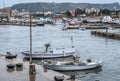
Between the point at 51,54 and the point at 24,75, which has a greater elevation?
the point at 24,75

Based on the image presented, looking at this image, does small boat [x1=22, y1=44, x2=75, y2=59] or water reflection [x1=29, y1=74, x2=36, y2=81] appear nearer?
water reflection [x1=29, y1=74, x2=36, y2=81]

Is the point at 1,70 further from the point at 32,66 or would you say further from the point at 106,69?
the point at 106,69

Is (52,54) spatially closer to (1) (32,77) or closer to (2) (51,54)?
(2) (51,54)

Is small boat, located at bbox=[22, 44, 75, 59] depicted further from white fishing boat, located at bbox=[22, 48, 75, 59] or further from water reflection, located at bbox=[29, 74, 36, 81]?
water reflection, located at bbox=[29, 74, 36, 81]

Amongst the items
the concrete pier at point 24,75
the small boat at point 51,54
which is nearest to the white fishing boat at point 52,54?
the small boat at point 51,54

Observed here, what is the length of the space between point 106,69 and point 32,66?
44.1 ft

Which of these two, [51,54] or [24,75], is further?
[51,54]

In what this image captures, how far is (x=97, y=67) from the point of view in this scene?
142 feet

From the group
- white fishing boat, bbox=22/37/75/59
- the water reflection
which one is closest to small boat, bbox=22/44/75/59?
white fishing boat, bbox=22/37/75/59

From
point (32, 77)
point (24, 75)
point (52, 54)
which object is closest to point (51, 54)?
point (52, 54)

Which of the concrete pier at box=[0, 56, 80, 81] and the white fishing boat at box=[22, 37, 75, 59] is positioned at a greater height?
the concrete pier at box=[0, 56, 80, 81]

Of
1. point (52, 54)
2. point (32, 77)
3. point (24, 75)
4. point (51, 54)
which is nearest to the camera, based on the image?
point (32, 77)

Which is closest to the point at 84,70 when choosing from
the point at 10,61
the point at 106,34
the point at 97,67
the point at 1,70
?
the point at 97,67

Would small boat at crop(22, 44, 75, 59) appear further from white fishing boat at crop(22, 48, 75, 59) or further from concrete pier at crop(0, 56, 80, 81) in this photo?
concrete pier at crop(0, 56, 80, 81)
